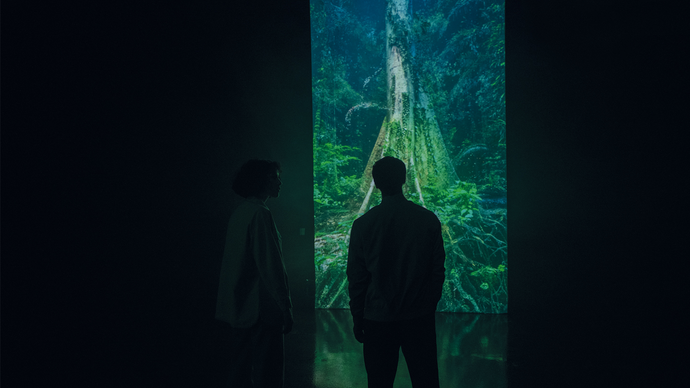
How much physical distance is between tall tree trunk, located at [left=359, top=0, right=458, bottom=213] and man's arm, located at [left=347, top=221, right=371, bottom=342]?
3.47m

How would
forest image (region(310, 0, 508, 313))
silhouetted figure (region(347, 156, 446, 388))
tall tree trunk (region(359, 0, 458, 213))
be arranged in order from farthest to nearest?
tall tree trunk (region(359, 0, 458, 213))
forest image (region(310, 0, 508, 313))
silhouetted figure (region(347, 156, 446, 388))

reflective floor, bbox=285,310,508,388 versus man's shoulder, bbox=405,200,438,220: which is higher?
man's shoulder, bbox=405,200,438,220

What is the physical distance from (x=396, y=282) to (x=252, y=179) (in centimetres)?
91

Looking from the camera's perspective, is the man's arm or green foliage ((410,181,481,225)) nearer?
the man's arm

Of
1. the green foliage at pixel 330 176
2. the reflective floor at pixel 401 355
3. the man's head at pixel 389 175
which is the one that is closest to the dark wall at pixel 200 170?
the reflective floor at pixel 401 355

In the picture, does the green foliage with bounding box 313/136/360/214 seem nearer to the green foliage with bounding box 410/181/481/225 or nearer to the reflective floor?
the green foliage with bounding box 410/181/481/225

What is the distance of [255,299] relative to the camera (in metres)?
1.82

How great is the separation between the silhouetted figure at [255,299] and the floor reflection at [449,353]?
3.33 feet

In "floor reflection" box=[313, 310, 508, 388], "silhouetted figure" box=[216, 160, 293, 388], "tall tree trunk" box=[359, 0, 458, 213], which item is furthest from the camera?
"tall tree trunk" box=[359, 0, 458, 213]

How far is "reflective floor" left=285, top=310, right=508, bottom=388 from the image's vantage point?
109 inches

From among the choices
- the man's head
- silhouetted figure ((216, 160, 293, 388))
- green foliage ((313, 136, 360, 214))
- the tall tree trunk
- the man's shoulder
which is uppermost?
the tall tree trunk

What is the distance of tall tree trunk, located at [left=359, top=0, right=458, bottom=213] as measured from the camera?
5.04 m

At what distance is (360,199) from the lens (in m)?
5.13

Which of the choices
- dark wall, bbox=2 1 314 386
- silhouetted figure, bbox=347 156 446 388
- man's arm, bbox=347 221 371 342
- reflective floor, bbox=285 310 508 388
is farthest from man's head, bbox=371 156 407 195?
reflective floor, bbox=285 310 508 388
